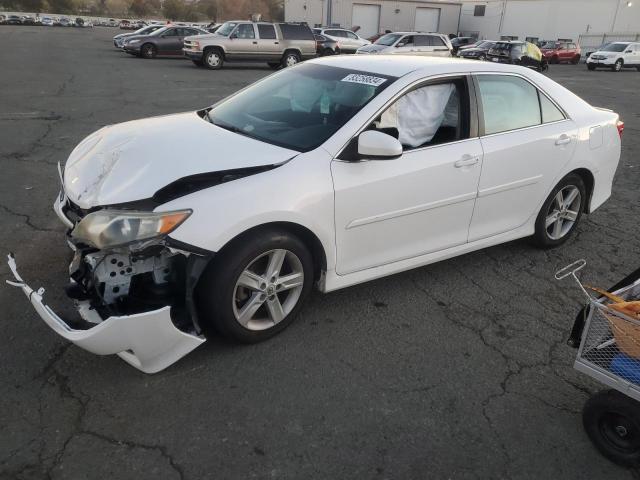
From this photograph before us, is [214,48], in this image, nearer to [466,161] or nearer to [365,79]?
[365,79]

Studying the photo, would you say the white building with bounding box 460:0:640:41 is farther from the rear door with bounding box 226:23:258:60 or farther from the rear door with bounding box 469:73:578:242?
the rear door with bounding box 469:73:578:242

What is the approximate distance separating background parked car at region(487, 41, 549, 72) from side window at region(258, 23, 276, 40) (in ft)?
37.1

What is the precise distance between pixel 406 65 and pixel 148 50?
22.5 metres

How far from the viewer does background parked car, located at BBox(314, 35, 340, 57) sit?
24186 millimetres

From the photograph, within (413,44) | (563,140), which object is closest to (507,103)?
(563,140)

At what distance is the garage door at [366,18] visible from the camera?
50875 millimetres

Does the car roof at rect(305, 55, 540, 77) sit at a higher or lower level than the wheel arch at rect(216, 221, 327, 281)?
higher

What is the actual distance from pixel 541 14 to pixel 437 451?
185 feet

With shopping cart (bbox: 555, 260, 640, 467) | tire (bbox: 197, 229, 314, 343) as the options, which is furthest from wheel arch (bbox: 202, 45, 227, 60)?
shopping cart (bbox: 555, 260, 640, 467)

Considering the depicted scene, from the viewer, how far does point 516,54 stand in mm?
24859

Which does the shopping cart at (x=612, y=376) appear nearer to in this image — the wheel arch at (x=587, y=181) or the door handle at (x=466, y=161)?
the door handle at (x=466, y=161)

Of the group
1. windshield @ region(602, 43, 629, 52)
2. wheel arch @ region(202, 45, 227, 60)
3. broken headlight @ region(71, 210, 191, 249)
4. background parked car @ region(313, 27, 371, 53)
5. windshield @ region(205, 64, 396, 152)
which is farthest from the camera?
windshield @ region(602, 43, 629, 52)

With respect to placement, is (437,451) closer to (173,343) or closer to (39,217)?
(173,343)

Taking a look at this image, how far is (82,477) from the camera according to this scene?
7.20 ft
